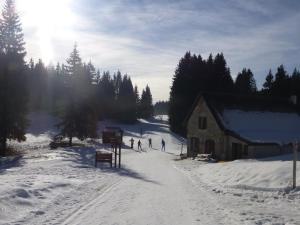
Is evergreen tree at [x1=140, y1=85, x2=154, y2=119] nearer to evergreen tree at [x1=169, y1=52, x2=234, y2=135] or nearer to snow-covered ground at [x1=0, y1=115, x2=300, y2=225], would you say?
evergreen tree at [x1=169, y1=52, x2=234, y2=135]

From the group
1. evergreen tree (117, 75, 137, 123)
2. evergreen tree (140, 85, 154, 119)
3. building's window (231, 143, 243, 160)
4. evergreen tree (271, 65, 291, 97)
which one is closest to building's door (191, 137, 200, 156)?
building's window (231, 143, 243, 160)

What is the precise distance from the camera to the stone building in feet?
→ 108

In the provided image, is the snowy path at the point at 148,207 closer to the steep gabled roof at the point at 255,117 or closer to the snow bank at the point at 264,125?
the steep gabled roof at the point at 255,117

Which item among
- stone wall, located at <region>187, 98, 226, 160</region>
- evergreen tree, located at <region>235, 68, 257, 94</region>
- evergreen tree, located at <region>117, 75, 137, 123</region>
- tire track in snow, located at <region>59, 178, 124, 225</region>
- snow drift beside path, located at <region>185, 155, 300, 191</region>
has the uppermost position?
evergreen tree, located at <region>235, 68, 257, 94</region>

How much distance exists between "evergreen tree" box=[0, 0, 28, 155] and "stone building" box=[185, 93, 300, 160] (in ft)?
54.8

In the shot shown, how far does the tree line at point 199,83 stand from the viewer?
71375 mm

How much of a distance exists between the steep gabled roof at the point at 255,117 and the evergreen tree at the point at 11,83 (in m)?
17.0

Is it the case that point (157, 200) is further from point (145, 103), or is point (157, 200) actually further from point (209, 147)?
point (145, 103)

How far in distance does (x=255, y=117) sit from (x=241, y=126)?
268 cm

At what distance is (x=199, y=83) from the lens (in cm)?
7206

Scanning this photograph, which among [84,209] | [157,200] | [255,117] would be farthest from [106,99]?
[84,209]

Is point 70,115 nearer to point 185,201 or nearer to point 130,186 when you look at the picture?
point 130,186

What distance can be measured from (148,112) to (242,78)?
4711 cm

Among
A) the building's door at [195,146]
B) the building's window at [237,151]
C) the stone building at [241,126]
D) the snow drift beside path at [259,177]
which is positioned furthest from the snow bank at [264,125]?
the snow drift beside path at [259,177]
